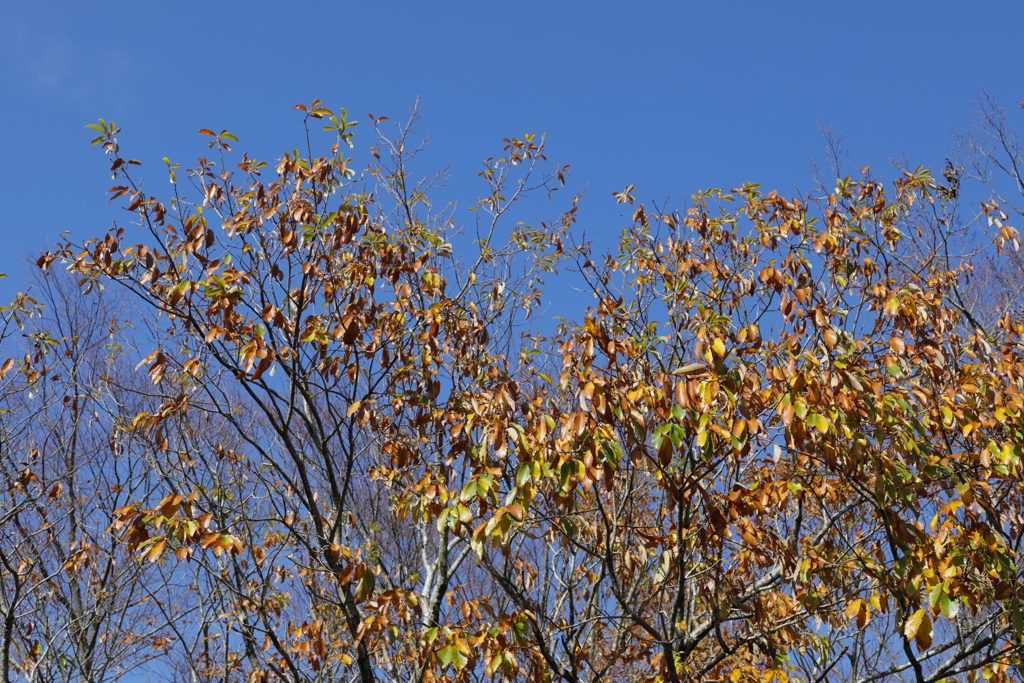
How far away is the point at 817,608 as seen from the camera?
4102 millimetres

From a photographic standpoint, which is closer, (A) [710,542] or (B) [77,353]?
(A) [710,542]

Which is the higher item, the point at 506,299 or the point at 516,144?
the point at 516,144

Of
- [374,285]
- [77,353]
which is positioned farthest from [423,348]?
[77,353]

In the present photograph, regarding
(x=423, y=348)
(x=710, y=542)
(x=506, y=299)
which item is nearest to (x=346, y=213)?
(x=423, y=348)

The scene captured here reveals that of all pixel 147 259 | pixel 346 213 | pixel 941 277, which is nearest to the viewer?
pixel 147 259

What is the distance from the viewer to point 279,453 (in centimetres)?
838

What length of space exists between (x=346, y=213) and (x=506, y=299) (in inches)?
69.8

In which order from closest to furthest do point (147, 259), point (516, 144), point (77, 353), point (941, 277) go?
point (147, 259) → point (941, 277) → point (516, 144) → point (77, 353)

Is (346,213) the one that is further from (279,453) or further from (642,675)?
(279,453)

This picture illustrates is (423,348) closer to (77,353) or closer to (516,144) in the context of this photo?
(516,144)

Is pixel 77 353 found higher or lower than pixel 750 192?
higher

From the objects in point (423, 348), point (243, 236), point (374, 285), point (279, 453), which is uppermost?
point (279, 453)

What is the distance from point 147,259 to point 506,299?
2.72 metres

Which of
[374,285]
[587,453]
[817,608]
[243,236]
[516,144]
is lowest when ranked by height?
[817,608]
